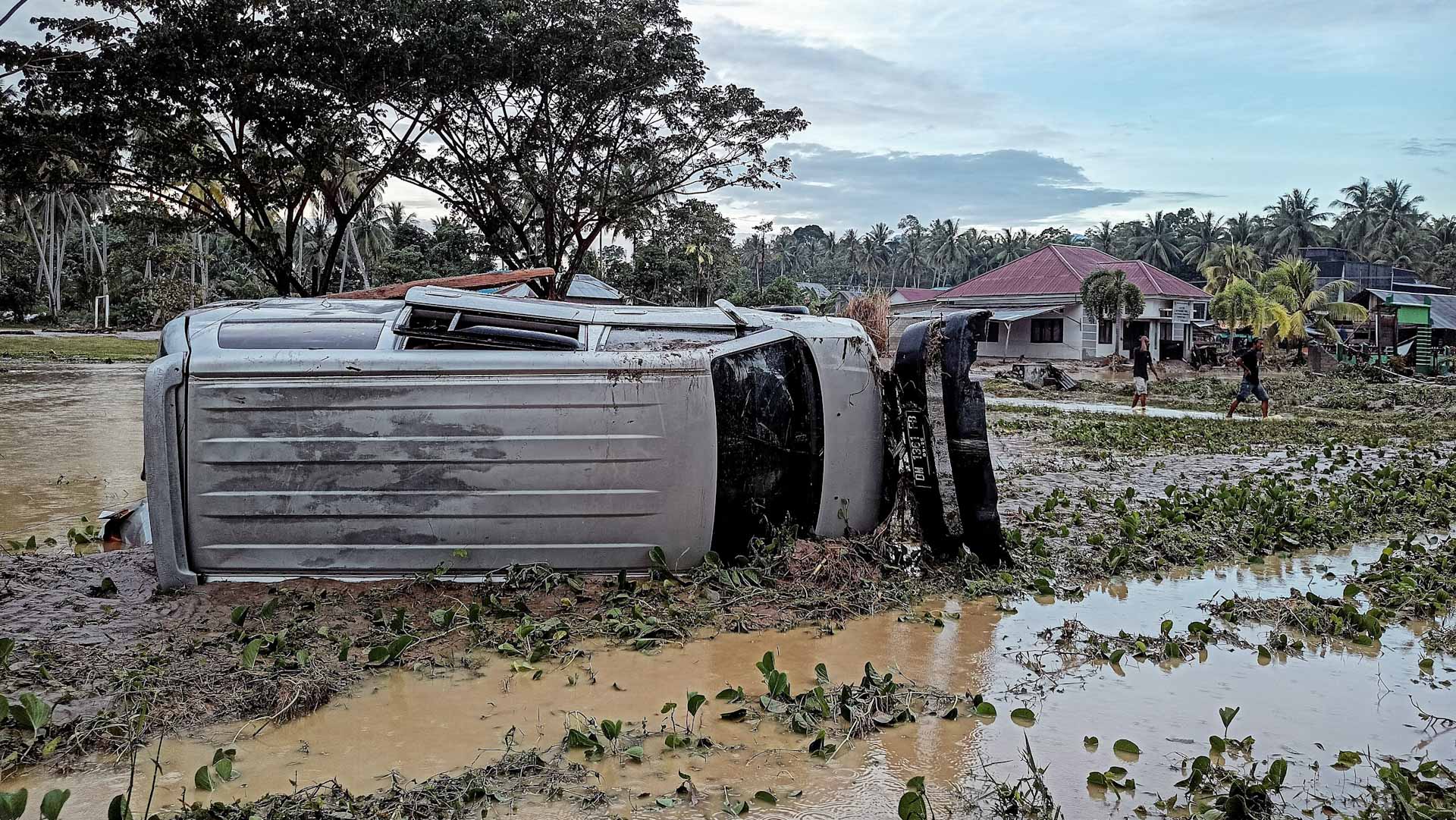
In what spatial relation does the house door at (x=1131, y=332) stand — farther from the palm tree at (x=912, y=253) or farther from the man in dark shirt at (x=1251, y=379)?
the palm tree at (x=912, y=253)

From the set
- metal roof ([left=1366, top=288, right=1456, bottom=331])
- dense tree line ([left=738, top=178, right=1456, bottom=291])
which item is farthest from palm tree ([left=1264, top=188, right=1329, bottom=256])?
metal roof ([left=1366, top=288, right=1456, bottom=331])

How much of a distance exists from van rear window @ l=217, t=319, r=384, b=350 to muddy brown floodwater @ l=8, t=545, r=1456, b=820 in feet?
6.47

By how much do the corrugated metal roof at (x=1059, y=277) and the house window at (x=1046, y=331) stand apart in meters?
1.30

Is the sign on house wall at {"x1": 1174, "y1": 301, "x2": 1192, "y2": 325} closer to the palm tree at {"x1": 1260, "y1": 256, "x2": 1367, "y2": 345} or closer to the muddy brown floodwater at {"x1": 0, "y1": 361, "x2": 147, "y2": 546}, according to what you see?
the palm tree at {"x1": 1260, "y1": 256, "x2": 1367, "y2": 345}

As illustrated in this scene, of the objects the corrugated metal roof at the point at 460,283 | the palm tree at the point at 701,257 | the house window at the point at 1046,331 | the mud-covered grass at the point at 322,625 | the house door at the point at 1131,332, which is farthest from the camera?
the palm tree at the point at 701,257

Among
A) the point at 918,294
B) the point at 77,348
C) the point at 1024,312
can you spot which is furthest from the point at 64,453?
the point at 918,294

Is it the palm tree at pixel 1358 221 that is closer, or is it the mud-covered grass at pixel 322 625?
the mud-covered grass at pixel 322 625

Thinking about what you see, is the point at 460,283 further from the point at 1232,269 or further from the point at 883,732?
the point at 1232,269

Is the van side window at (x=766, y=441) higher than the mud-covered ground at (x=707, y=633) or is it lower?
higher

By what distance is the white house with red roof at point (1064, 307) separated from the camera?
42.2 meters

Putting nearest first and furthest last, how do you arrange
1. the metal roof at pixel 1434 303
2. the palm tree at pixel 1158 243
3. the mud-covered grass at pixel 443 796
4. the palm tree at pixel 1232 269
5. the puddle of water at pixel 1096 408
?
1. the mud-covered grass at pixel 443 796
2. the puddle of water at pixel 1096 408
3. the metal roof at pixel 1434 303
4. the palm tree at pixel 1232 269
5. the palm tree at pixel 1158 243

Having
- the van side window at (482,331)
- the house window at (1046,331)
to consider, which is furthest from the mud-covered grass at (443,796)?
the house window at (1046,331)

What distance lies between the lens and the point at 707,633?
17.0ft

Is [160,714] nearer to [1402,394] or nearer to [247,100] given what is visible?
[247,100]
